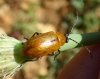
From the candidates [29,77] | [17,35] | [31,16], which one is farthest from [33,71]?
[31,16]

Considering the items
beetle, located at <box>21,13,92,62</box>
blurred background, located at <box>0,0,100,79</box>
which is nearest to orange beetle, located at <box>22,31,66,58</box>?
beetle, located at <box>21,13,92,62</box>

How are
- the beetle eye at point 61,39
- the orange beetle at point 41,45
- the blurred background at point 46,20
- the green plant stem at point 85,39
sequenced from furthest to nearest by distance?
1. the blurred background at point 46,20
2. the beetle eye at point 61,39
3. the orange beetle at point 41,45
4. the green plant stem at point 85,39

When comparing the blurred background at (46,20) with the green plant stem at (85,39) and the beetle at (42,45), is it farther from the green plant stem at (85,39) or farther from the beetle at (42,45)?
the green plant stem at (85,39)

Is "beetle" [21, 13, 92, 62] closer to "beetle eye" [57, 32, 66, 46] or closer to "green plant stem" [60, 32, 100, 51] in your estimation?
"beetle eye" [57, 32, 66, 46]

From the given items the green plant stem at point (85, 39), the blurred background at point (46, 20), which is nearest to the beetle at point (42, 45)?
the green plant stem at point (85, 39)

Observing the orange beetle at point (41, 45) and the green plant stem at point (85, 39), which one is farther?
the orange beetle at point (41, 45)

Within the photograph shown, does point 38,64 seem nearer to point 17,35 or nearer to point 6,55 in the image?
point 17,35

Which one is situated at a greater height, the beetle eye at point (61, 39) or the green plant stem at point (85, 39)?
the green plant stem at point (85, 39)

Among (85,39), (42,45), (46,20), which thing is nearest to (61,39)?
(42,45)

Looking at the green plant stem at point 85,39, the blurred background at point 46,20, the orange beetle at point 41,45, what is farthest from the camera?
the blurred background at point 46,20

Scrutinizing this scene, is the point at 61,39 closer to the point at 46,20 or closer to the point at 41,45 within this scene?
the point at 41,45
